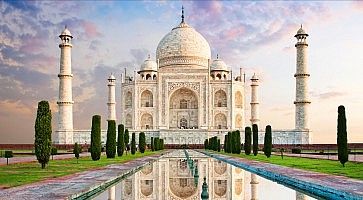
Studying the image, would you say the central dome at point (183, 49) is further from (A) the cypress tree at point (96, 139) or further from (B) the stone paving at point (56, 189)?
(B) the stone paving at point (56, 189)

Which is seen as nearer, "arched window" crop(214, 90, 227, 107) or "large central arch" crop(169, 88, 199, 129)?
"arched window" crop(214, 90, 227, 107)

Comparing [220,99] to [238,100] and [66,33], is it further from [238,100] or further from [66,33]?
[66,33]

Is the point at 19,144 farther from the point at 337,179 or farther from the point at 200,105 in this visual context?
the point at 337,179

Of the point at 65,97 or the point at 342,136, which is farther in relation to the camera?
the point at 65,97

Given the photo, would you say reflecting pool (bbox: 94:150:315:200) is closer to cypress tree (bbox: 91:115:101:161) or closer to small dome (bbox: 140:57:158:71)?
cypress tree (bbox: 91:115:101:161)

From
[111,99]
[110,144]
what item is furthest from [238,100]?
[110,144]

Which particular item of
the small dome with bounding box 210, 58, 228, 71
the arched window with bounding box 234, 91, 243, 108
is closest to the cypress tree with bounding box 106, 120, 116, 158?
the arched window with bounding box 234, 91, 243, 108

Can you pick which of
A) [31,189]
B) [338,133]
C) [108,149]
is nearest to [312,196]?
[31,189]
